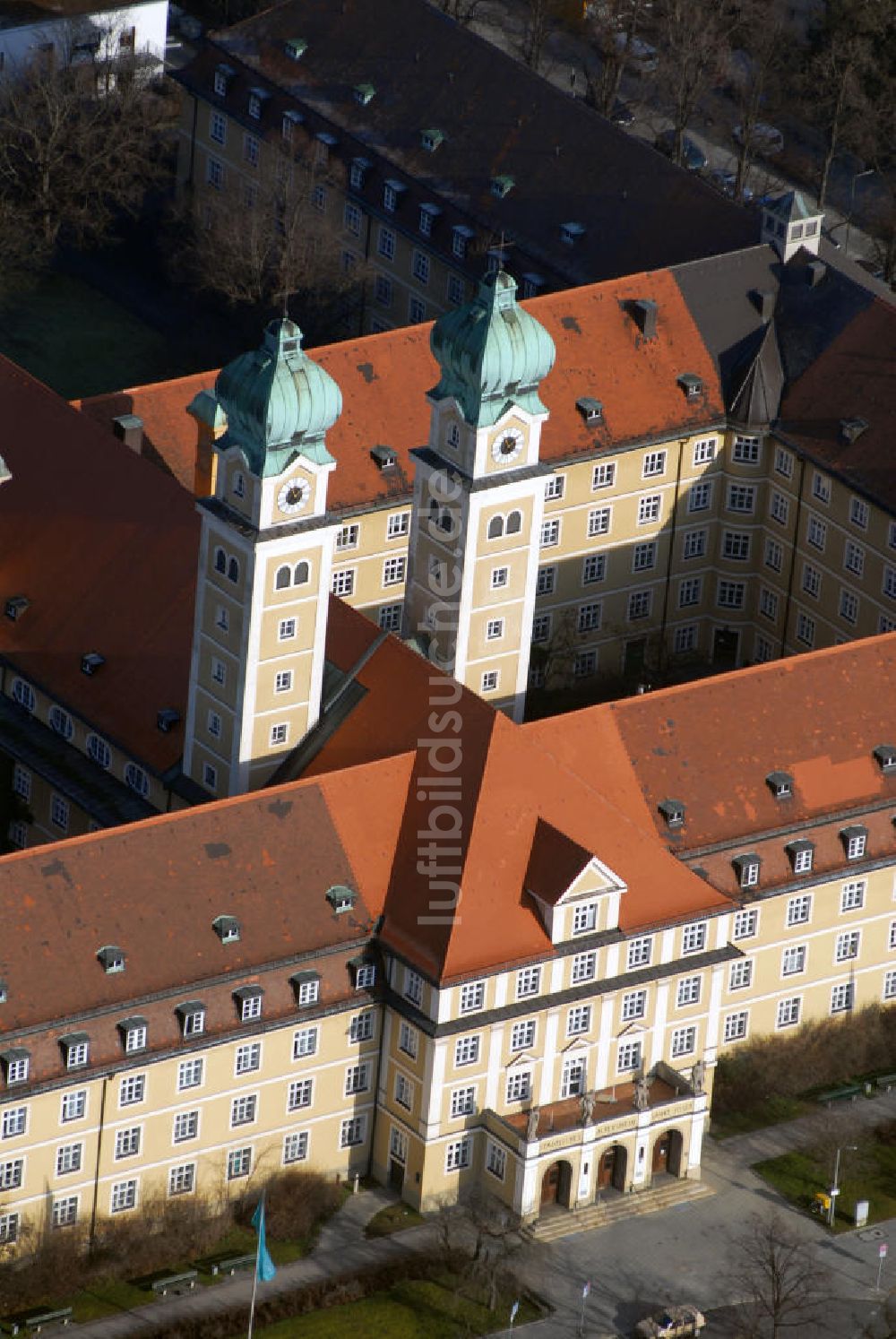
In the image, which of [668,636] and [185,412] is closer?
[185,412]

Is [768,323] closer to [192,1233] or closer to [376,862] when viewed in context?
[376,862]

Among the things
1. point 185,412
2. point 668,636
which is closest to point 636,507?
point 668,636

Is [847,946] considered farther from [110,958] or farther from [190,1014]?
[110,958]

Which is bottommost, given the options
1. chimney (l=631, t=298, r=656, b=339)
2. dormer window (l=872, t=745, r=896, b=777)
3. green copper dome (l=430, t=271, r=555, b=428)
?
dormer window (l=872, t=745, r=896, b=777)

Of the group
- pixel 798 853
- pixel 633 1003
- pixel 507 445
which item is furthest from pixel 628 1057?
pixel 507 445

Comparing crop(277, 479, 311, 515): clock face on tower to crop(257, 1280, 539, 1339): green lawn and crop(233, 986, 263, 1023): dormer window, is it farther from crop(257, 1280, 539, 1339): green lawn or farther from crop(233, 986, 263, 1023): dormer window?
crop(257, 1280, 539, 1339): green lawn

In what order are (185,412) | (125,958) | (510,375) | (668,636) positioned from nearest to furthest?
1. (125,958)
2. (510,375)
3. (185,412)
4. (668,636)

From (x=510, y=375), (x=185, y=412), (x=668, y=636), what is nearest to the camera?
(x=510, y=375)

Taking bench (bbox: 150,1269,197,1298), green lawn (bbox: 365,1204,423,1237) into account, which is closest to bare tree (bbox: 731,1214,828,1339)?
green lawn (bbox: 365,1204,423,1237)
